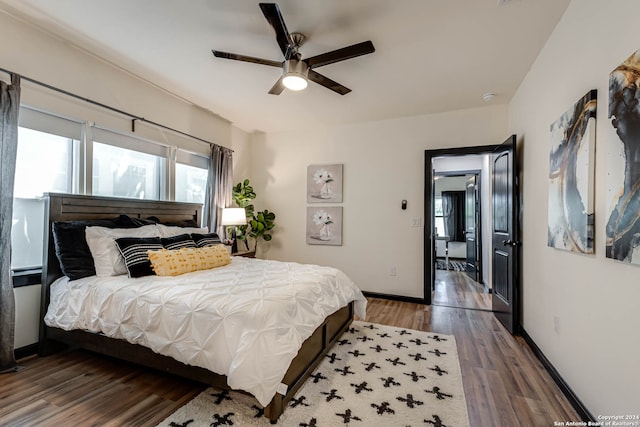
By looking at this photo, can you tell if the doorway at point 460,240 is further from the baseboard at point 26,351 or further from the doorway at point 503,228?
the baseboard at point 26,351

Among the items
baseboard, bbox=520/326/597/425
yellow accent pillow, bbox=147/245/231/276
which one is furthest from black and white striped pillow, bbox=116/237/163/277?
baseboard, bbox=520/326/597/425

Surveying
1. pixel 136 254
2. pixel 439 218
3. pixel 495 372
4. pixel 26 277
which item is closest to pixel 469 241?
pixel 439 218

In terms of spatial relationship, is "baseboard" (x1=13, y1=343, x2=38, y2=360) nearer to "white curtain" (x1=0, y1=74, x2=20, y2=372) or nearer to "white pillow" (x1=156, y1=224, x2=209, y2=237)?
"white curtain" (x1=0, y1=74, x2=20, y2=372)

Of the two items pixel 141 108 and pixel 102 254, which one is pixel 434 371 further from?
pixel 141 108

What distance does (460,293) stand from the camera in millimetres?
4590

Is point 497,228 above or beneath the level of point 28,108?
beneath

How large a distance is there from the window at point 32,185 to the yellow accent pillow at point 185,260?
104 cm

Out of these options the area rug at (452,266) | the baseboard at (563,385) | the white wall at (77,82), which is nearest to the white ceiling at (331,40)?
the white wall at (77,82)

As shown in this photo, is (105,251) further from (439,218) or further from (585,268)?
(439,218)

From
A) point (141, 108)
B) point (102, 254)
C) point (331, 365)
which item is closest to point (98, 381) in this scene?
point (102, 254)

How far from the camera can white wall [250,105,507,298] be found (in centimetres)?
405

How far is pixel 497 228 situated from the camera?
11.6 ft

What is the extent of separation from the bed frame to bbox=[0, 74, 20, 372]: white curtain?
0.83ft

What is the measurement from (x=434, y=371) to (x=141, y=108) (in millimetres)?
4004
